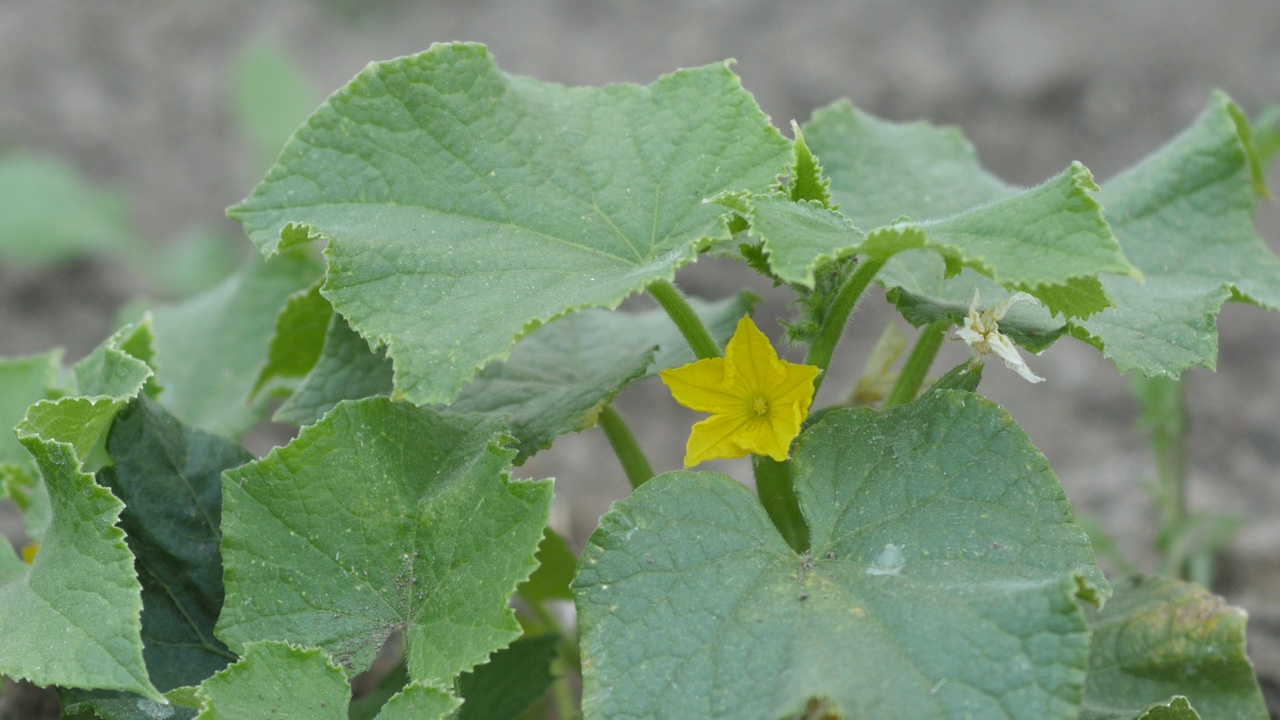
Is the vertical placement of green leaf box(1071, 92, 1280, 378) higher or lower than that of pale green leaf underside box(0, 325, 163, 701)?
lower

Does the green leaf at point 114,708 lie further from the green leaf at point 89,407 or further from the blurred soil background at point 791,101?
the blurred soil background at point 791,101

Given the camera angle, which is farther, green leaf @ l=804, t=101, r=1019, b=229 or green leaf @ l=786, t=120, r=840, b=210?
green leaf @ l=804, t=101, r=1019, b=229

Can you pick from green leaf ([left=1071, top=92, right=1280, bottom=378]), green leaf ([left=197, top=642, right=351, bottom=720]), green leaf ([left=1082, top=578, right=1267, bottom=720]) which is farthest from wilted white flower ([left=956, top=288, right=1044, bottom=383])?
green leaf ([left=197, top=642, right=351, bottom=720])

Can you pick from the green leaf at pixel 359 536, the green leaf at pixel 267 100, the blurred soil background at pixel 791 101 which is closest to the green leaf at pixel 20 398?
the green leaf at pixel 359 536

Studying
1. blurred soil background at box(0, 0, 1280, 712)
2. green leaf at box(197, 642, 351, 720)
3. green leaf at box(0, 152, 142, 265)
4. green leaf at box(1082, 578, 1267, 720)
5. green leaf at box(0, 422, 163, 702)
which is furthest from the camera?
green leaf at box(0, 152, 142, 265)

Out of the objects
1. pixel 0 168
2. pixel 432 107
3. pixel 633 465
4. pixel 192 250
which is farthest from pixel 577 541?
pixel 0 168

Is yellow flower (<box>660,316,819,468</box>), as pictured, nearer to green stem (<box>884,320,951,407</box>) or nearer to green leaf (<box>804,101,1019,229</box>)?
green stem (<box>884,320,951,407</box>)
